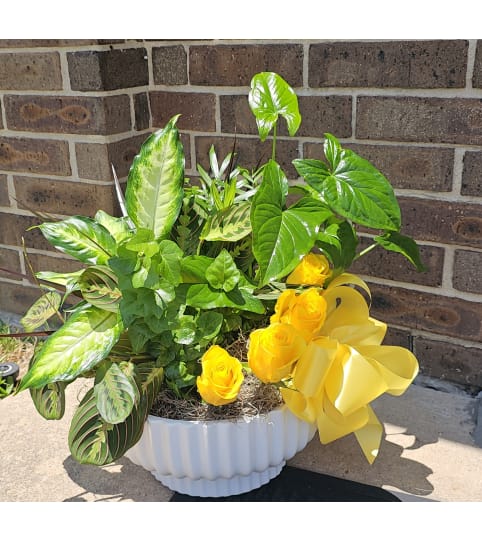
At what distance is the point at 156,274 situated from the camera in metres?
0.81

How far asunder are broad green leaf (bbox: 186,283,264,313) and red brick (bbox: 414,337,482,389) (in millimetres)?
544

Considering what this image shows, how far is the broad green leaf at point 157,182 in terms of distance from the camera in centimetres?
89

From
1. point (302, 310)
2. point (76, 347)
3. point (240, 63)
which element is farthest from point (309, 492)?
point (240, 63)

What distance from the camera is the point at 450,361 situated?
1267 mm

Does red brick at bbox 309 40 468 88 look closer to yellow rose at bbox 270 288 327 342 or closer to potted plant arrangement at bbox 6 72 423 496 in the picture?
potted plant arrangement at bbox 6 72 423 496

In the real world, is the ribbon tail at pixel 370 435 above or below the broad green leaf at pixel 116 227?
below

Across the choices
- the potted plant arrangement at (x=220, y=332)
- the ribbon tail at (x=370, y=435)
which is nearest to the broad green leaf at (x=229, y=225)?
the potted plant arrangement at (x=220, y=332)

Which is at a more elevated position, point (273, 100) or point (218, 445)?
point (273, 100)

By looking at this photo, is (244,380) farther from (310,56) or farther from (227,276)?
(310,56)

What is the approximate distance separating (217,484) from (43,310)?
38cm

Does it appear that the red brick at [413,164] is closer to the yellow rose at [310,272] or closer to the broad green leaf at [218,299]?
the yellow rose at [310,272]

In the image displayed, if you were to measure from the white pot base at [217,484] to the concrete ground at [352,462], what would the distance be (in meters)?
0.04

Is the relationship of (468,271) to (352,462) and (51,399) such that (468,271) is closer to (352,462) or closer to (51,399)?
(352,462)

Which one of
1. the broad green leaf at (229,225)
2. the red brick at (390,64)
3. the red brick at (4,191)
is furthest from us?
the red brick at (4,191)
